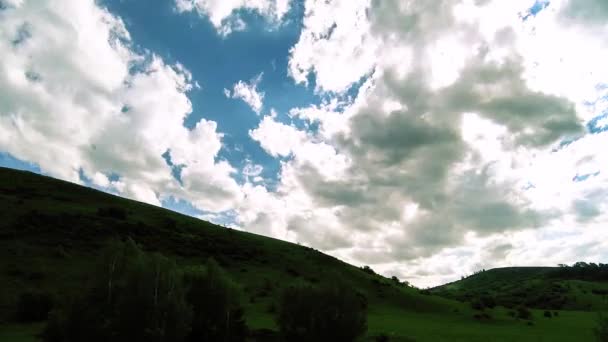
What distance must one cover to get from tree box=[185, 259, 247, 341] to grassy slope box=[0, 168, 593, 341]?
844 cm

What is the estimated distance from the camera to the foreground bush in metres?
34.2

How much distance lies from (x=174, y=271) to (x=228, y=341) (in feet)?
30.8

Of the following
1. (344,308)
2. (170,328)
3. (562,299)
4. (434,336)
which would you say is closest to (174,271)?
(170,328)

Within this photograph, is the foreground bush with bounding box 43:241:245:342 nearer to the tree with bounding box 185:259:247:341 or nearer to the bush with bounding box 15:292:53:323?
the tree with bounding box 185:259:247:341

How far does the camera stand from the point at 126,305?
3478 cm

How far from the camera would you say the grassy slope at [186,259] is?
2247 inches

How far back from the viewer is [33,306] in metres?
47.8

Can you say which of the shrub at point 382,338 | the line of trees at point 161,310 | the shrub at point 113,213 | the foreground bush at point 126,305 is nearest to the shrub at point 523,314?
the shrub at point 382,338

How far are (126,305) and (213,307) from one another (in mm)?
9839

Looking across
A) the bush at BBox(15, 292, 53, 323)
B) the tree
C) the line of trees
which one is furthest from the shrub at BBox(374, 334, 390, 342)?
the bush at BBox(15, 292, 53, 323)

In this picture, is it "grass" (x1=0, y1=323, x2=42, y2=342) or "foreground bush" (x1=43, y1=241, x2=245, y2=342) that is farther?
"grass" (x1=0, y1=323, x2=42, y2=342)

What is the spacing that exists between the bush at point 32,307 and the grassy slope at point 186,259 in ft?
6.21

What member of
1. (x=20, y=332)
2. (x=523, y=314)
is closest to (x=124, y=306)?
(x=20, y=332)

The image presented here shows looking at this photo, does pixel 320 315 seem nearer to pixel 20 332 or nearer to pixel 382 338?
pixel 382 338
